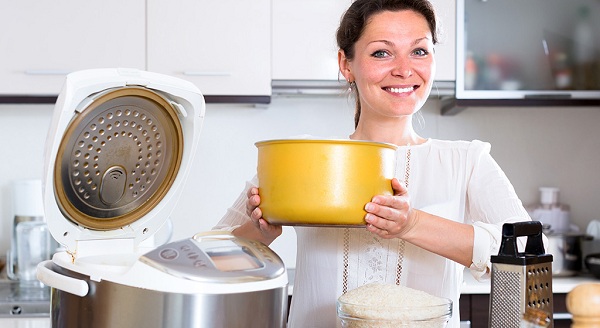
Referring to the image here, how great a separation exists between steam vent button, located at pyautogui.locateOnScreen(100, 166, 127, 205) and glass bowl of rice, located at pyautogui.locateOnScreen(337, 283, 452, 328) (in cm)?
29

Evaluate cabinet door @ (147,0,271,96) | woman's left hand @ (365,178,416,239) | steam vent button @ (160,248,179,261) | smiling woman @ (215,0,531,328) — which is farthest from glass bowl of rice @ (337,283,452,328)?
cabinet door @ (147,0,271,96)

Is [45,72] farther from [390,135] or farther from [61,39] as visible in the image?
[390,135]

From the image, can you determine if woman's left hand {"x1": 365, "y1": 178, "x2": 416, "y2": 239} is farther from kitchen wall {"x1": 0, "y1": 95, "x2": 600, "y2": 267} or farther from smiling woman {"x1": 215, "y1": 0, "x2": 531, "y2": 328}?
kitchen wall {"x1": 0, "y1": 95, "x2": 600, "y2": 267}

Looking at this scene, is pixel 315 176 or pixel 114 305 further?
pixel 315 176

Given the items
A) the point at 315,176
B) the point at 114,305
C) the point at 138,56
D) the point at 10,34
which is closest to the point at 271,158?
the point at 315,176

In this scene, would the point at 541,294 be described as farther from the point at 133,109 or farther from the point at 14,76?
the point at 14,76

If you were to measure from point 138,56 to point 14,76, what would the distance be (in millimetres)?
396

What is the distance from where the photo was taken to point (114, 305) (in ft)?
2.54

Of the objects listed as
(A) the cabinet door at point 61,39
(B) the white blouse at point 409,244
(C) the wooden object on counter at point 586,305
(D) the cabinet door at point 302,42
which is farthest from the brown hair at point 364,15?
(A) the cabinet door at point 61,39

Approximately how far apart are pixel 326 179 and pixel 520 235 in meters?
0.25

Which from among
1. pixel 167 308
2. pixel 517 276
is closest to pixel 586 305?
pixel 517 276

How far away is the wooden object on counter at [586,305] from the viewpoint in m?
0.61

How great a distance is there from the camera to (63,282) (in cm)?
82

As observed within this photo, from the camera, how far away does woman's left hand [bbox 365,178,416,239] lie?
37.6 inches
